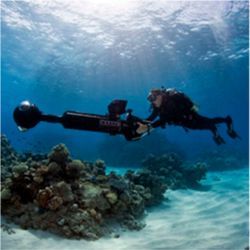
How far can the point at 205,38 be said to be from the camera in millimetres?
23891

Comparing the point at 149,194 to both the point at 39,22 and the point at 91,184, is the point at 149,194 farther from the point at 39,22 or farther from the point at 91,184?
the point at 39,22

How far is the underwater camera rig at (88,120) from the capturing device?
5535 millimetres

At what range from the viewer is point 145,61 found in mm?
29875

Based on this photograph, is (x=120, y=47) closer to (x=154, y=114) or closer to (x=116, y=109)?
(x=154, y=114)

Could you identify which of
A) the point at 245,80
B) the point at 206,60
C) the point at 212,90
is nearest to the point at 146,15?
the point at 206,60

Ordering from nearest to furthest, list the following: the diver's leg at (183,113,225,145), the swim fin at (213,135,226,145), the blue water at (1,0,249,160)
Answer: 1. the diver's leg at (183,113,225,145)
2. the swim fin at (213,135,226,145)
3. the blue water at (1,0,249,160)

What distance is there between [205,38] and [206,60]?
235 inches

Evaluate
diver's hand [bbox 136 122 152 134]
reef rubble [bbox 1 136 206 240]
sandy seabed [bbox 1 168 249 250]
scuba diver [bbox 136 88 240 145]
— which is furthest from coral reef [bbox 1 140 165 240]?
diver's hand [bbox 136 122 152 134]

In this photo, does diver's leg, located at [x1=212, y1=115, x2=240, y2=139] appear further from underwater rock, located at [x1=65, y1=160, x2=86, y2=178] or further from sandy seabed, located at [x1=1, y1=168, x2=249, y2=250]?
underwater rock, located at [x1=65, y1=160, x2=86, y2=178]

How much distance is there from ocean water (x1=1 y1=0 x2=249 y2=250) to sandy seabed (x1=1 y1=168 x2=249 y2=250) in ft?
0.10

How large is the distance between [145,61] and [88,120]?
25019mm

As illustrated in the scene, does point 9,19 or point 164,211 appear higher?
point 9,19

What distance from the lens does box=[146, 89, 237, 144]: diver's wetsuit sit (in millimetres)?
6902

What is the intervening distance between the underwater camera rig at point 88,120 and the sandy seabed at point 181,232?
280cm
